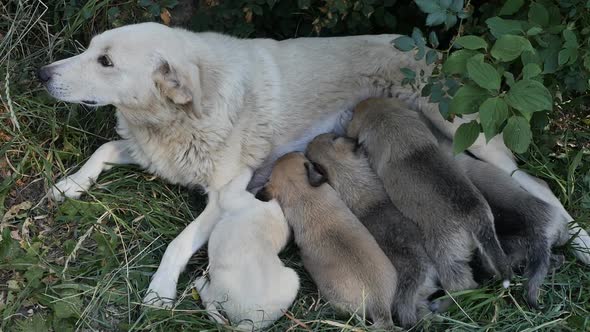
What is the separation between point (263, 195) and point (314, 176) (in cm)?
34

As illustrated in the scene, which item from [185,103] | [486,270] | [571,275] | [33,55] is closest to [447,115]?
[486,270]

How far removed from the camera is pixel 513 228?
363cm

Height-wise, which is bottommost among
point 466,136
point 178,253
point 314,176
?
point 178,253

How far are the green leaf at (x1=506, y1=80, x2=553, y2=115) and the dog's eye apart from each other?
7.04 feet

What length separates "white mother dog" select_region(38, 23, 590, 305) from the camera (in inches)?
148

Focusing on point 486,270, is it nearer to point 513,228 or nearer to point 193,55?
point 513,228

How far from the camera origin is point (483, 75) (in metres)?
3.02

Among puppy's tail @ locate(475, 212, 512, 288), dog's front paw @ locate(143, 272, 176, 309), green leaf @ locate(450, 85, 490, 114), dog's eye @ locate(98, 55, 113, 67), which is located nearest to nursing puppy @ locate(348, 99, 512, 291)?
puppy's tail @ locate(475, 212, 512, 288)

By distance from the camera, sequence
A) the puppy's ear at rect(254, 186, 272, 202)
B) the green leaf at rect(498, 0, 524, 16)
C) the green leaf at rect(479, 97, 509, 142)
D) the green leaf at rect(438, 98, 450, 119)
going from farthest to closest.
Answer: the puppy's ear at rect(254, 186, 272, 202) < the green leaf at rect(498, 0, 524, 16) < the green leaf at rect(438, 98, 450, 119) < the green leaf at rect(479, 97, 509, 142)

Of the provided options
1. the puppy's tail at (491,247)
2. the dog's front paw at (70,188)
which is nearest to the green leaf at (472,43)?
the puppy's tail at (491,247)

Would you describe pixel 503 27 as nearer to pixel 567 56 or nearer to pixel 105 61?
pixel 567 56

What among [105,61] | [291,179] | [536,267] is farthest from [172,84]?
[536,267]

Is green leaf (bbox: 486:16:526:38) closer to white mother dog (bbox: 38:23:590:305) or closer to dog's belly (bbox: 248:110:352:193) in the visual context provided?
white mother dog (bbox: 38:23:590:305)

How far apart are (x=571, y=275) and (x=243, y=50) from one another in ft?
7.88
